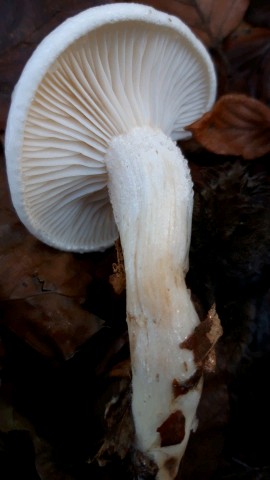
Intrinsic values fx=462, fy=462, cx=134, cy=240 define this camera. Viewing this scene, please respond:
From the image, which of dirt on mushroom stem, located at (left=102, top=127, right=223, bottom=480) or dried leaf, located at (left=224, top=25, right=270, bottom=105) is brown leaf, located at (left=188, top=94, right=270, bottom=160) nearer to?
dried leaf, located at (left=224, top=25, right=270, bottom=105)

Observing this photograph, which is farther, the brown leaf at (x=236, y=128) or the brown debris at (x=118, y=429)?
the brown leaf at (x=236, y=128)

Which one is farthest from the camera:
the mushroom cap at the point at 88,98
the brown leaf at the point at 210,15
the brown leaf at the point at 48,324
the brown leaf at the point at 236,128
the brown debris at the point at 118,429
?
the brown leaf at the point at 210,15

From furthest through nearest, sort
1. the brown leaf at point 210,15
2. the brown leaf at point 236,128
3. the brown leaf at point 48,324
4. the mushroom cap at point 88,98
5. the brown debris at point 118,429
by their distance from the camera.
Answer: the brown leaf at point 210,15
the brown leaf at point 236,128
the brown leaf at point 48,324
the brown debris at point 118,429
the mushroom cap at point 88,98

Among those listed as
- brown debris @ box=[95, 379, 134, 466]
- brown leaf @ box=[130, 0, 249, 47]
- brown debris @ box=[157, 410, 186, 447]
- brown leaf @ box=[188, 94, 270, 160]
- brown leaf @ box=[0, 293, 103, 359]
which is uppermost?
brown leaf @ box=[130, 0, 249, 47]

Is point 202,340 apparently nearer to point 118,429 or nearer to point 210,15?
point 118,429

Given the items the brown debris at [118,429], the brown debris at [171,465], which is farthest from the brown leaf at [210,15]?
the brown debris at [171,465]

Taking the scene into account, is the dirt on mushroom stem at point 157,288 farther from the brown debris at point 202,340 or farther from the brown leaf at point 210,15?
the brown leaf at point 210,15

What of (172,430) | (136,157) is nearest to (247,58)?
(136,157)

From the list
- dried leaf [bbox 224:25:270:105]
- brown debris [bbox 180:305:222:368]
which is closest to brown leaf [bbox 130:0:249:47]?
dried leaf [bbox 224:25:270:105]
